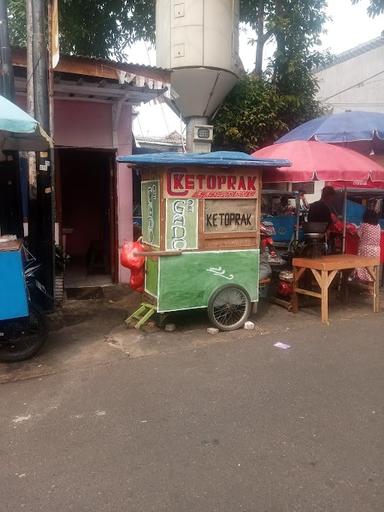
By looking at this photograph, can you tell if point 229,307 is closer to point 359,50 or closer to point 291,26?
point 291,26

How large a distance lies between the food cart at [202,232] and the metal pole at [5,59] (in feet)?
5.90

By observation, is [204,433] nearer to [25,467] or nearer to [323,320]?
[25,467]

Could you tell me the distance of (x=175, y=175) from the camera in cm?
545

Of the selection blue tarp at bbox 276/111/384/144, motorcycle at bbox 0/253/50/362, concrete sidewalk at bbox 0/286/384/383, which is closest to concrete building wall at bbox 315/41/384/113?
blue tarp at bbox 276/111/384/144

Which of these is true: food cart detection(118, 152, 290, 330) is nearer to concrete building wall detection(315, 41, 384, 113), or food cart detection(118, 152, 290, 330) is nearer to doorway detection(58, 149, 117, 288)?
doorway detection(58, 149, 117, 288)

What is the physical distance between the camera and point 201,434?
3355 mm

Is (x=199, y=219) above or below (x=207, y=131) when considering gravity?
below

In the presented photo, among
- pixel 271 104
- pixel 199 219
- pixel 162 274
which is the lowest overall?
pixel 162 274

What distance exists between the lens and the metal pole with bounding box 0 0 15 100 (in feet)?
18.4

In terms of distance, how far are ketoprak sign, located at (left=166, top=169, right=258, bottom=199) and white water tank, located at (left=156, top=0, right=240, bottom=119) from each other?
17.8 feet

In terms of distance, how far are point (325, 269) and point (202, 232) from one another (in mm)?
1753

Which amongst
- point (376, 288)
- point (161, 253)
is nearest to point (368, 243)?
point (376, 288)

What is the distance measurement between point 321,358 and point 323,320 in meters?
1.41

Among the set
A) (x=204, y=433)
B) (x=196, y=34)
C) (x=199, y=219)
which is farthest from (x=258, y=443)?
(x=196, y=34)
